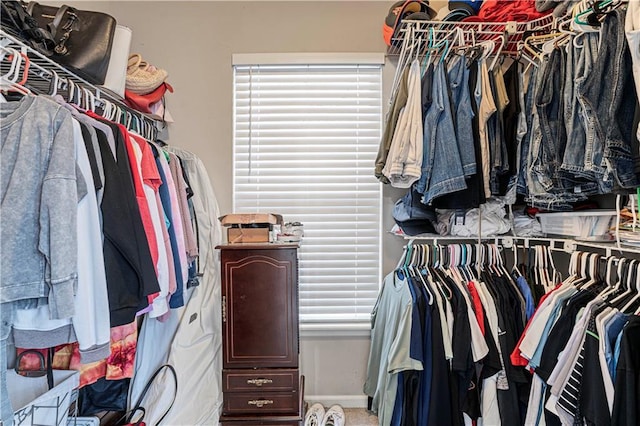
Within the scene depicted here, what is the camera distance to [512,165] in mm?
1631

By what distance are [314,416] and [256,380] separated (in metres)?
0.55

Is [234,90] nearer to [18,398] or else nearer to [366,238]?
[366,238]

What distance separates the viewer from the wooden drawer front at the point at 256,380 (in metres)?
1.55

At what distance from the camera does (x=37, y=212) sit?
90 centimetres

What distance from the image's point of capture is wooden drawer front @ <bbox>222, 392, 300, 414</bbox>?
155 cm

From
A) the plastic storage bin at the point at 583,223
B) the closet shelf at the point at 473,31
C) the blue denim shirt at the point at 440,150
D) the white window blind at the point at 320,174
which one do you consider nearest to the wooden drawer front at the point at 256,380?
the white window blind at the point at 320,174

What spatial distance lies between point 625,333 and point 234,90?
2.27 metres

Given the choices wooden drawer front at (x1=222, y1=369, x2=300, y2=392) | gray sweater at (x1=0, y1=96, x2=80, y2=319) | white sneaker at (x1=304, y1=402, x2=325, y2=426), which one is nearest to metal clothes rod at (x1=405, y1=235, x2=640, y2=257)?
wooden drawer front at (x1=222, y1=369, x2=300, y2=392)

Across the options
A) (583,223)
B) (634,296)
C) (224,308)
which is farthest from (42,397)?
(583,223)

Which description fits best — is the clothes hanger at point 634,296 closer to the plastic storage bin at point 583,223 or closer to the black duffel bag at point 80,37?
the plastic storage bin at point 583,223

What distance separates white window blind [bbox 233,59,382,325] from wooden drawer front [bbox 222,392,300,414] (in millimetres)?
620

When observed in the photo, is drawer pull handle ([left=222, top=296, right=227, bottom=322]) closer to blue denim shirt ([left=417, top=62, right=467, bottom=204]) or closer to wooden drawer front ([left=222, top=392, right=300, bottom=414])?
wooden drawer front ([left=222, top=392, right=300, bottom=414])

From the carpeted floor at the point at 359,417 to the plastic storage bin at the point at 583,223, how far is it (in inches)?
60.1

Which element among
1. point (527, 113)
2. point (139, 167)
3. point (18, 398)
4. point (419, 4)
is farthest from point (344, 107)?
point (18, 398)
